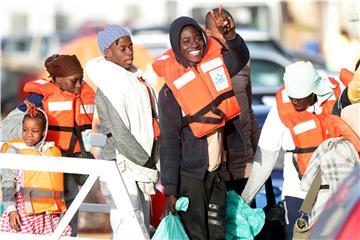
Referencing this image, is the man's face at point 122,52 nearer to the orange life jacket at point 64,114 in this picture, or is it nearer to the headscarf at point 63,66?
the headscarf at point 63,66

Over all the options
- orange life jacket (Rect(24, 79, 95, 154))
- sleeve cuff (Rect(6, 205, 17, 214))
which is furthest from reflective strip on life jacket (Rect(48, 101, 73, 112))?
sleeve cuff (Rect(6, 205, 17, 214))

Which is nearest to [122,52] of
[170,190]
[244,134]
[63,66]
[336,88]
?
[63,66]

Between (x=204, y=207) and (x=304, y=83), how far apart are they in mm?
922

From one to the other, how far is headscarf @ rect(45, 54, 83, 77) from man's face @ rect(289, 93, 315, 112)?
4.42ft

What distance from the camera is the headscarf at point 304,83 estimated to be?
5980mm

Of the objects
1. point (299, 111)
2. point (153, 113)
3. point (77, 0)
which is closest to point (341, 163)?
point (299, 111)

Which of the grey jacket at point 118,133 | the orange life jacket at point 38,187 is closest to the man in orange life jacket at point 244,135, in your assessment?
the grey jacket at point 118,133

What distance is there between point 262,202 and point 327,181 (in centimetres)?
178

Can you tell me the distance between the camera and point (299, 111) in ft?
20.0

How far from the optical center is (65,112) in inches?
251

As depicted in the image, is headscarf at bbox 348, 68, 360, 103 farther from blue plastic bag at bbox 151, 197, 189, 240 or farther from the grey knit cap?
the grey knit cap

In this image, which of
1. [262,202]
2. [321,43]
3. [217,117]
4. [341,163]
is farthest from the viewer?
[321,43]

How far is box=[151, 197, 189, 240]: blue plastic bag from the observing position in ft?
18.5

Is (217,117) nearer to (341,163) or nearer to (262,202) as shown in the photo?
(341,163)
